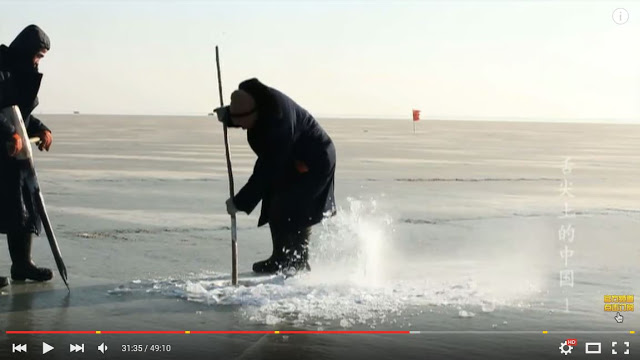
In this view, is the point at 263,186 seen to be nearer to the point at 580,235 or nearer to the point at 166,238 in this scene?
the point at 166,238

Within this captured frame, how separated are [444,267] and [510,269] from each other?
1.61ft

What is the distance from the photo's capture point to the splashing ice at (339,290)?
542 cm

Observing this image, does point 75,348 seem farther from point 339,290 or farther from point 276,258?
point 276,258

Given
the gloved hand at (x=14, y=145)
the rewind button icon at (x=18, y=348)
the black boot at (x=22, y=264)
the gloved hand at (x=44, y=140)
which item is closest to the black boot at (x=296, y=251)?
the black boot at (x=22, y=264)

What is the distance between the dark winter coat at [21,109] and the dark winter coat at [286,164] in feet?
4.47

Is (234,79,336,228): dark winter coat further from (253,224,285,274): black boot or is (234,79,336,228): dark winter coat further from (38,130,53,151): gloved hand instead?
(38,130,53,151): gloved hand

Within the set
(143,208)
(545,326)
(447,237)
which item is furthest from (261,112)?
(143,208)

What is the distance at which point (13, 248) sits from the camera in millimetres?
6512

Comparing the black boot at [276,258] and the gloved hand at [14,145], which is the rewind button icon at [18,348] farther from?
the black boot at [276,258]

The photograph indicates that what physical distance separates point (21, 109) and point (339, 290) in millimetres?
2422

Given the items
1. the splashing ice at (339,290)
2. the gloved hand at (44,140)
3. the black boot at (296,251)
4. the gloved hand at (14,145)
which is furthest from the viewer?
the black boot at (296,251)

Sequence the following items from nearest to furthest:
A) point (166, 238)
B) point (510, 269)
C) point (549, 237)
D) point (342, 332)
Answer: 1. point (342, 332)
2. point (510, 269)
3. point (166, 238)
4. point (549, 237)

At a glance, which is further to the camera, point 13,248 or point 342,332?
point 13,248

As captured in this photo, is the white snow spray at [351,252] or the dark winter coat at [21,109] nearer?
the dark winter coat at [21,109]
